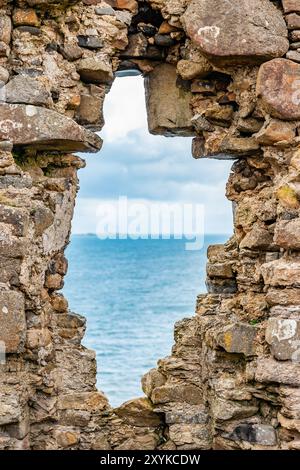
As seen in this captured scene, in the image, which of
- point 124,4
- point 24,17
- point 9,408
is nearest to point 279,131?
point 124,4

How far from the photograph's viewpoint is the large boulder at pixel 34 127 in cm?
703

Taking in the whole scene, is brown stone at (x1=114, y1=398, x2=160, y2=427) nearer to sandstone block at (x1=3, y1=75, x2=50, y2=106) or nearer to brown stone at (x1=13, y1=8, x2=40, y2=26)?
sandstone block at (x1=3, y1=75, x2=50, y2=106)

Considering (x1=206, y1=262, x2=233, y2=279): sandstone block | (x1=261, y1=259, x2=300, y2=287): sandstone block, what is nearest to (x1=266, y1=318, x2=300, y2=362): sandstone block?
(x1=261, y1=259, x2=300, y2=287): sandstone block

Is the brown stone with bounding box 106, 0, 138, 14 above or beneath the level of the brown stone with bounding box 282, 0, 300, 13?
above

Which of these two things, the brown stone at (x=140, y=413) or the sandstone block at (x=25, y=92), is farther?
the brown stone at (x=140, y=413)

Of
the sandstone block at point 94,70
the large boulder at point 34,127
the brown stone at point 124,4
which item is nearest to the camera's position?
the large boulder at point 34,127

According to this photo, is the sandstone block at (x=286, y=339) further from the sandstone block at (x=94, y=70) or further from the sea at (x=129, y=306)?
the sea at (x=129, y=306)

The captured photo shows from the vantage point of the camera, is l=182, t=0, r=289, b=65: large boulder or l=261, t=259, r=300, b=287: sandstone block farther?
l=182, t=0, r=289, b=65: large boulder

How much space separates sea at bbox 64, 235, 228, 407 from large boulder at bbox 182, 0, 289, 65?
1046 cm

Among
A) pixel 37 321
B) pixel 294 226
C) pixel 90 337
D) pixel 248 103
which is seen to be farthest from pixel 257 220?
pixel 90 337

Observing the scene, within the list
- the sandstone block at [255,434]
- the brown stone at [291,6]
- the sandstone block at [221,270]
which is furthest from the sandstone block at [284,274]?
the brown stone at [291,6]

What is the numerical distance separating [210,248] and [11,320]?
2294mm

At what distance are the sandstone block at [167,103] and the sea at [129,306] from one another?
937 centimetres

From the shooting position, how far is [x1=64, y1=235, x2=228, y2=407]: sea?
21.0 m
